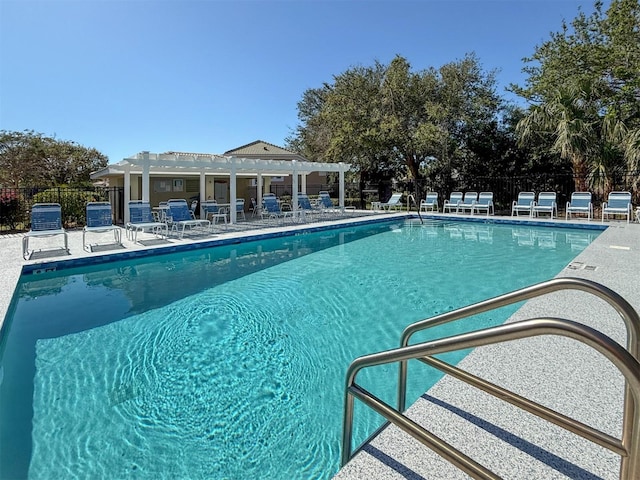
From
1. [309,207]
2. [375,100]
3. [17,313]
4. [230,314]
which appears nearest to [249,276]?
[230,314]

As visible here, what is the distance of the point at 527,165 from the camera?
69.3ft

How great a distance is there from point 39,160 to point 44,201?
19.7m

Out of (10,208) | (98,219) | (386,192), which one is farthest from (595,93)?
(10,208)

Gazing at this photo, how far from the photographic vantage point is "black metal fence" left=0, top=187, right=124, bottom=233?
12.9m

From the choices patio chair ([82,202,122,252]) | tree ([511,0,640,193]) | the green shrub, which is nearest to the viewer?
patio chair ([82,202,122,252])

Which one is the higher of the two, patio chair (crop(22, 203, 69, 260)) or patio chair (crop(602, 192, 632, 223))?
patio chair (crop(602, 192, 632, 223))

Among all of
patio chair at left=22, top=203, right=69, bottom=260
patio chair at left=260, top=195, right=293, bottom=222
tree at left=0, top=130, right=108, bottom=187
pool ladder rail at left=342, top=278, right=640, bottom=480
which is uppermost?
tree at left=0, top=130, right=108, bottom=187

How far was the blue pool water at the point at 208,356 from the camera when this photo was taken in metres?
3.05

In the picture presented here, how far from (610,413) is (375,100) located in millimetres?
20905

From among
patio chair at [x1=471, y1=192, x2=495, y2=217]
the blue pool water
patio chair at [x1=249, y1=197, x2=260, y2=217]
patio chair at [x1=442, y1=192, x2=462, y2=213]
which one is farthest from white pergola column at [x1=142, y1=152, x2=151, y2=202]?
patio chair at [x1=471, y1=192, x2=495, y2=217]

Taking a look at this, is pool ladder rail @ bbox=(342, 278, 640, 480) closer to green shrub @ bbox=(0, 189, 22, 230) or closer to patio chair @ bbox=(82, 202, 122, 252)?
patio chair @ bbox=(82, 202, 122, 252)

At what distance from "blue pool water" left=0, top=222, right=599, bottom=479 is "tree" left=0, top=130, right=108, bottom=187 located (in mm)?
25907

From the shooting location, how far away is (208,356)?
4.65 meters

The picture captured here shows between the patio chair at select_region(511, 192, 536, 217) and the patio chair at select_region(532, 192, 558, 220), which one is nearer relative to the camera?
the patio chair at select_region(532, 192, 558, 220)
